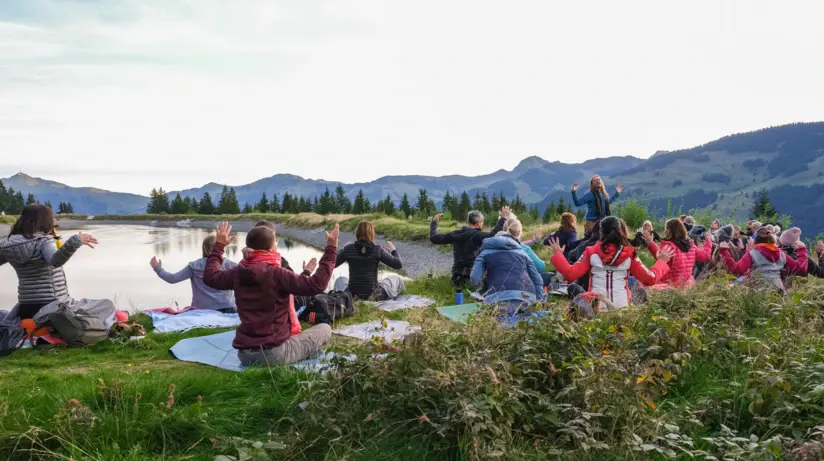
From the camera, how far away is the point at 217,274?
5.72m

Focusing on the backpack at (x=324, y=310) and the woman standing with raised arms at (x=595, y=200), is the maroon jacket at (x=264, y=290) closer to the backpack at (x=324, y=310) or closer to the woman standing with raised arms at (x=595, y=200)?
the backpack at (x=324, y=310)

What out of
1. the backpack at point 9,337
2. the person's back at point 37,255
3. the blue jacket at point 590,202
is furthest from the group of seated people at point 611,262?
the backpack at point 9,337

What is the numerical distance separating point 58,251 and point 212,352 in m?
2.12

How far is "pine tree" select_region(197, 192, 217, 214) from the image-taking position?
79.8 meters


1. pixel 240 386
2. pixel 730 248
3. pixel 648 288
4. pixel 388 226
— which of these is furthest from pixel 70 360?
pixel 388 226

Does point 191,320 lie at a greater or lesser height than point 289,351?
lesser

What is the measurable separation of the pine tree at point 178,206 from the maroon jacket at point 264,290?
271 feet

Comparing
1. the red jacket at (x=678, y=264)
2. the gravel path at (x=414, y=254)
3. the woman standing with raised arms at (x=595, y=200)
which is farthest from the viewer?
the gravel path at (x=414, y=254)

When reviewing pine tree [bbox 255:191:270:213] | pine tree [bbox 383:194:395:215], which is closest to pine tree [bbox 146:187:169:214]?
pine tree [bbox 255:191:270:213]

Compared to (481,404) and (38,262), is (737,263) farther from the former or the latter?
(38,262)

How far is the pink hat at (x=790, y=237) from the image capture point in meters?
9.10

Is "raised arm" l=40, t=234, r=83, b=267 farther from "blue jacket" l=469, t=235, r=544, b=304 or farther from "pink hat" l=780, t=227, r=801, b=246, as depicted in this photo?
"pink hat" l=780, t=227, r=801, b=246

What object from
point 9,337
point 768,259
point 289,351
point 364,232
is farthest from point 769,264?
point 9,337

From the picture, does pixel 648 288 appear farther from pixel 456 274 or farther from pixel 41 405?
pixel 41 405
